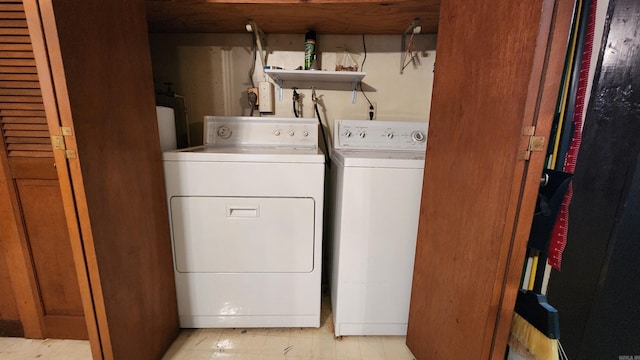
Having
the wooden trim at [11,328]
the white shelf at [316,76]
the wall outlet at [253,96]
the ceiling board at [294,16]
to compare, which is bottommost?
the wooden trim at [11,328]

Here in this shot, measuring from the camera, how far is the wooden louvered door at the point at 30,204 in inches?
37.5

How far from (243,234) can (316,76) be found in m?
1.09

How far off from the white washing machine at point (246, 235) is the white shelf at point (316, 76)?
1.94ft

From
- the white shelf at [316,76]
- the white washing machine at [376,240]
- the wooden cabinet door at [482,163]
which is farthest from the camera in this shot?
the white shelf at [316,76]

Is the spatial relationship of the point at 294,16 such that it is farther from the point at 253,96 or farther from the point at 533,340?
the point at 533,340

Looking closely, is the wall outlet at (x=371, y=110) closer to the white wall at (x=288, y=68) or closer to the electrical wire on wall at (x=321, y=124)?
the white wall at (x=288, y=68)

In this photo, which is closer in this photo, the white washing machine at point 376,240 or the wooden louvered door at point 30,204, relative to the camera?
the wooden louvered door at point 30,204

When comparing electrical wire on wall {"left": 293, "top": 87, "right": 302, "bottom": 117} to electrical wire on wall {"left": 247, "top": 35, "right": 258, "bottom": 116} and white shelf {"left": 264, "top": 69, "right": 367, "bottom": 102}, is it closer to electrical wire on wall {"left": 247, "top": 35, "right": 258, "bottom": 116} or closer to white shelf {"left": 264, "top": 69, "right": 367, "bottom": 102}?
white shelf {"left": 264, "top": 69, "right": 367, "bottom": 102}

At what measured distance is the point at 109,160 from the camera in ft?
2.68

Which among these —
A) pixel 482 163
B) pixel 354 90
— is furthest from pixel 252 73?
pixel 482 163

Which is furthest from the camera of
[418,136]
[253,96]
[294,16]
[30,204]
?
[253,96]

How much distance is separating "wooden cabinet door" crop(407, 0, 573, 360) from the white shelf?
636mm

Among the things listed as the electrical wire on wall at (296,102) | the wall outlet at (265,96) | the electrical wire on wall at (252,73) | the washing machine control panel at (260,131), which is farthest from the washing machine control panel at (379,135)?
the electrical wire on wall at (252,73)

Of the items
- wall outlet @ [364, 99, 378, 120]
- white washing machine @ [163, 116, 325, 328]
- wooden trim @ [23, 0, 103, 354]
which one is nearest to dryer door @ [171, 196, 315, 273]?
white washing machine @ [163, 116, 325, 328]
